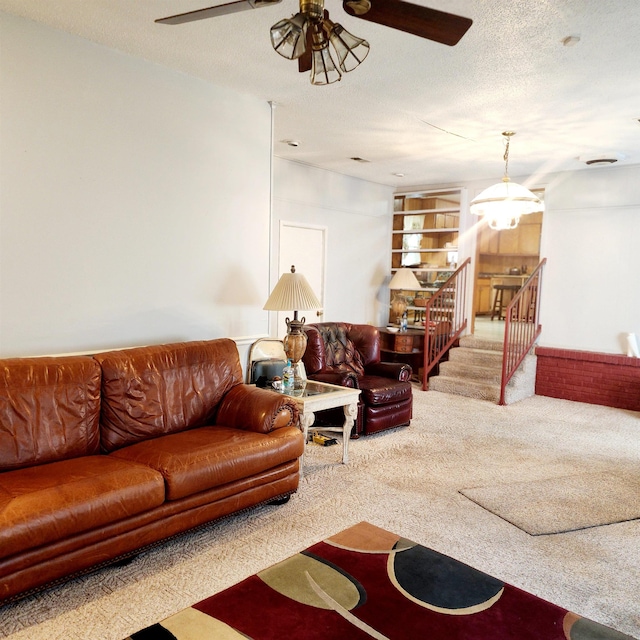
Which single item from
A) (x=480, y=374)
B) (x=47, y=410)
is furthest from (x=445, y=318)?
(x=47, y=410)

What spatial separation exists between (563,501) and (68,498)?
3.03 meters

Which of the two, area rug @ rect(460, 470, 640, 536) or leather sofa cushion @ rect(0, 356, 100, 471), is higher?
leather sofa cushion @ rect(0, 356, 100, 471)

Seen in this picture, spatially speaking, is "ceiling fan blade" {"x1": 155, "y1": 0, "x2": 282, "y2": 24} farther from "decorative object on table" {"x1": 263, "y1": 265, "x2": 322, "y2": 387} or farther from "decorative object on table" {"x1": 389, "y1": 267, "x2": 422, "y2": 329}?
"decorative object on table" {"x1": 389, "y1": 267, "x2": 422, "y2": 329}

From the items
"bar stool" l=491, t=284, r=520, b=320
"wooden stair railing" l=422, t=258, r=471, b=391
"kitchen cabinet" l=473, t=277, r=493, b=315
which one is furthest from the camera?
"kitchen cabinet" l=473, t=277, r=493, b=315

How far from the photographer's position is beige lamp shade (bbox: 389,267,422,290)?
303 inches

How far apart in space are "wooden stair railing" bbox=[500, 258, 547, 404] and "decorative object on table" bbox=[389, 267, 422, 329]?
1.56 m

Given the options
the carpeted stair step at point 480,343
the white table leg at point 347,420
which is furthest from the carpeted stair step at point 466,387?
the white table leg at point 347,420

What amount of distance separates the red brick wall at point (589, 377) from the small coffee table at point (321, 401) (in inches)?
153

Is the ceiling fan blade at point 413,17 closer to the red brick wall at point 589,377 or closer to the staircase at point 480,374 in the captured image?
the staircase at point 480,374

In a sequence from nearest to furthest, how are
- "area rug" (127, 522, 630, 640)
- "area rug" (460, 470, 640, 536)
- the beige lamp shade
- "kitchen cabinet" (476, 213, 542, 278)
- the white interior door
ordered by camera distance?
"area rug" (127, 522, 630, 640) → "area rug" (460, 470, 640, 536) → the white interior door → the beige lamp shade → "kitchen cabinet" (476, 213, 542, 278)

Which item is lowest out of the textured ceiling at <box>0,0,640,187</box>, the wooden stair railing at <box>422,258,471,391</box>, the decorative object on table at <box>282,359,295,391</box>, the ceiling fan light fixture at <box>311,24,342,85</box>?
the decorative object on table at <box>282,359,295,391</box>

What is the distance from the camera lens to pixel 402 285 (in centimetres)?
768

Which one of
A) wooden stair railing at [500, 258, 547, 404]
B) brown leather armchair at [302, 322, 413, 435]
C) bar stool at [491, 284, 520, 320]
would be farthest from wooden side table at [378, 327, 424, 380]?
bar stool at [491, 284, 520, 320]

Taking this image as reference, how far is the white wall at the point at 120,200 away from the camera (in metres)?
3.00
